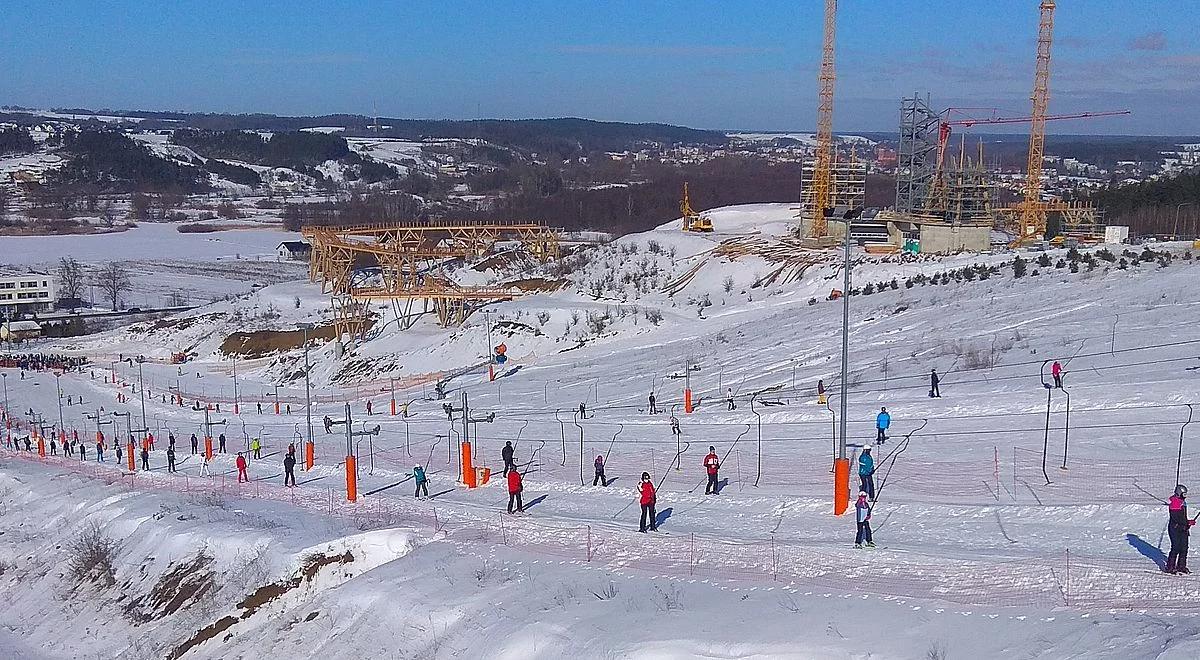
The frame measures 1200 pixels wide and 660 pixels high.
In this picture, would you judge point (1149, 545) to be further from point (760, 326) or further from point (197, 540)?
point (760, 326)

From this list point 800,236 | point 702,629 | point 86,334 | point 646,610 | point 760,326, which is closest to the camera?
point 702,629

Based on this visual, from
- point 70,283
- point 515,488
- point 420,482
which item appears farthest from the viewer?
point 70,283

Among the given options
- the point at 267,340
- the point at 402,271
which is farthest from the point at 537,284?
the point at 267,340

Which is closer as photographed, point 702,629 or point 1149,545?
point 702,629

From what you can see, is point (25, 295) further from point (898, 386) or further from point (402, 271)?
point (898, 386)

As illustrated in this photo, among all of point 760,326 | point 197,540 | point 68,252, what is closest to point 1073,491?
point 197,540

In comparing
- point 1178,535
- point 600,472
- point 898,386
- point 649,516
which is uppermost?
point 1178,535
